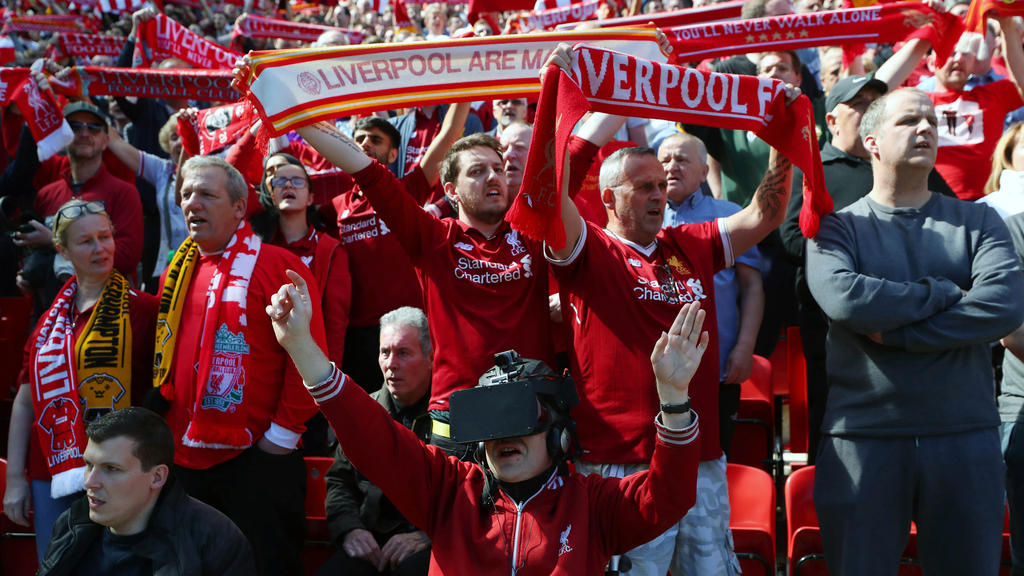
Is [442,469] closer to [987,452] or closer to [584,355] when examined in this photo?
[584,355]

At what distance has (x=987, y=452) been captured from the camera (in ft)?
12.3

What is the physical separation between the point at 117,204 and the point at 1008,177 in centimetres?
480

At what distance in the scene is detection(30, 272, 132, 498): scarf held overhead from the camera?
15.6 ft

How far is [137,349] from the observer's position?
4973mm

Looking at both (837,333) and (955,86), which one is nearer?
(837,333)

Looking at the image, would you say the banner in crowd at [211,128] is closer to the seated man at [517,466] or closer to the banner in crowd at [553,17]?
the seated man at [517,466]

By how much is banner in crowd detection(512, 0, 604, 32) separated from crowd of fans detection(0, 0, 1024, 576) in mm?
2996

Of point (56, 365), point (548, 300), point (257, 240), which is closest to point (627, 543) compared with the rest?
point (548, 300)

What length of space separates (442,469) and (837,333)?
163cm

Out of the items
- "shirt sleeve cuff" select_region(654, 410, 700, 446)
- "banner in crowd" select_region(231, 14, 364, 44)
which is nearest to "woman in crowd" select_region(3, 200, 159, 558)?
"shirt sleeve cuff" select_region(654, 410, 700, 446)

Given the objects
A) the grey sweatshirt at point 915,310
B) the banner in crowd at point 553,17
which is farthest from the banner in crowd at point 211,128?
the grey sweatshirt at point 915,310

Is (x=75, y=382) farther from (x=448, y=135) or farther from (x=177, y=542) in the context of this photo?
(x=448, y=135)

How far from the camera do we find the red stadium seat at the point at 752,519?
4422 mm

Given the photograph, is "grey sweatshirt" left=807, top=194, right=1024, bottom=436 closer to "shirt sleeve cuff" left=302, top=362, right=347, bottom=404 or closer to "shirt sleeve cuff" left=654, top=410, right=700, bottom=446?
"shirt sleeve cuff" left=654, top=410, right=700, bottom=446
